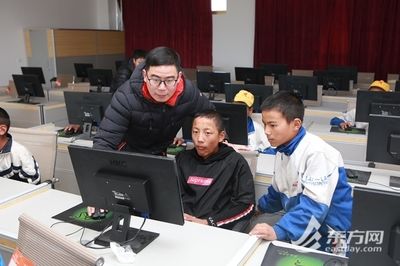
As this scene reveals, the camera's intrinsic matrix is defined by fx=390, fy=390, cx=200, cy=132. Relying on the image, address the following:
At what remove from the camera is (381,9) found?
6.39 metres

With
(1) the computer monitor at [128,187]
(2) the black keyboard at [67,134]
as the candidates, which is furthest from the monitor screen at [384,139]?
(2) the black keyboard at [67,134]

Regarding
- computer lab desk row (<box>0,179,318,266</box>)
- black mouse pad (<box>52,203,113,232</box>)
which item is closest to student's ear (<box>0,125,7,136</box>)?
computer lab desk row (<box>0,179,318,266</box>)

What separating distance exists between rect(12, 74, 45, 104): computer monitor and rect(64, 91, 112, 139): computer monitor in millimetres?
1704

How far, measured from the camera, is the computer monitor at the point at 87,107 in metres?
3.23

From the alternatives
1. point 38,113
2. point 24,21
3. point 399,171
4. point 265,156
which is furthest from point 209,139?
point 24,21

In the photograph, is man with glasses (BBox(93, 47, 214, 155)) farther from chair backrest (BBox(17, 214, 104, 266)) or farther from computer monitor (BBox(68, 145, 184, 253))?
chair backrest (BBox(17, 214, 104, 266))

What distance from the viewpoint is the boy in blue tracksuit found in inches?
61.2

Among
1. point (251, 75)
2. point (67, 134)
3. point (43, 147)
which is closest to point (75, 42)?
point (251, 75)

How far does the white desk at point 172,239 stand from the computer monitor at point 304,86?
10.8ft

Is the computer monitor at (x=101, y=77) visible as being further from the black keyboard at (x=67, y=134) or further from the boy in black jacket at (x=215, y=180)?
the boy in black jacket at (x=215, y=180)

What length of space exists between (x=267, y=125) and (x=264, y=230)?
46cm

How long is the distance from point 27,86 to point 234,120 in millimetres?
3281

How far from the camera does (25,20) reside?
735cm

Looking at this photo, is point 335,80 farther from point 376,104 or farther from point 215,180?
point 215,180
